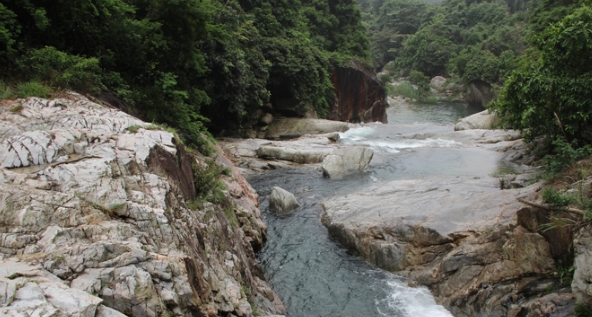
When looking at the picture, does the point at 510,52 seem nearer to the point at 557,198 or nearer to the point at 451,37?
the point at 451,37

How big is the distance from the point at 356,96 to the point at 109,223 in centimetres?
3494

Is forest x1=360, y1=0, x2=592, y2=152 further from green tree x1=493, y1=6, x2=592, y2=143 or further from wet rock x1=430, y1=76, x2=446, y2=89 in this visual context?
wet rock x1=430, y1=76, x2=446, y2=89

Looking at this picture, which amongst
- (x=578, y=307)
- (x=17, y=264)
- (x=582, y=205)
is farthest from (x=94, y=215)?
(x=582, y=205)

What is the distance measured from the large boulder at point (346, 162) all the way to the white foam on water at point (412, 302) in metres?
8.25

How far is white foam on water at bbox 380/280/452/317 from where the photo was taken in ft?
27.8

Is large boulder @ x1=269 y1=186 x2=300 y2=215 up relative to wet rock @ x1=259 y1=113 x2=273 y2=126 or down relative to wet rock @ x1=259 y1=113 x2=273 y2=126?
down

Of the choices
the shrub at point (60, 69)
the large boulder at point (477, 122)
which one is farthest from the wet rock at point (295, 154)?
the large boulder at point (477, 122)

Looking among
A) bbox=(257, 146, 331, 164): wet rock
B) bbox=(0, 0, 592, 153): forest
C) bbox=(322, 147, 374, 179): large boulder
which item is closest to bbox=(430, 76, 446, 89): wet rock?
bbox=(0, 0, 592, 153): forest

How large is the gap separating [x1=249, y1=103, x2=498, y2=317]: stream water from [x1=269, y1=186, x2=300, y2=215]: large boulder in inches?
10.8

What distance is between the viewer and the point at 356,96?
38562 millimetres

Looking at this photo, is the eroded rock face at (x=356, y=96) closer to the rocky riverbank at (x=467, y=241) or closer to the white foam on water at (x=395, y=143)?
the white foam on water at (x=395, y=143)

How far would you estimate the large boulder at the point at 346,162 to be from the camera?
17453 mm


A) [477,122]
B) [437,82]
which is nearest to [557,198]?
[477,122]

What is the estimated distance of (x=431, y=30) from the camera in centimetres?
6644
